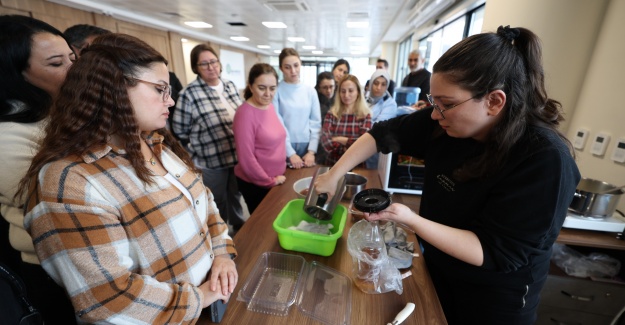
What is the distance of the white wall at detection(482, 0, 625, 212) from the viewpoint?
145cm

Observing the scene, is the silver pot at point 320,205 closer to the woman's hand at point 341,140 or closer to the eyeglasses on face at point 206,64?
the woman's hand at point 341,140

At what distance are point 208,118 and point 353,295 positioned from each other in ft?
5.55

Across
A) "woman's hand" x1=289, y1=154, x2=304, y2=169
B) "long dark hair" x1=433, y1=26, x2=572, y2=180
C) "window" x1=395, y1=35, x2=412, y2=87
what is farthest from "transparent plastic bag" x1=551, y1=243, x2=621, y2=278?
"window" x1=395, y1=35, x2=412, y2=87

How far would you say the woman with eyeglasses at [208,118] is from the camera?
2053 mm

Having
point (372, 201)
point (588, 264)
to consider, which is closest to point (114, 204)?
point (372, 201)

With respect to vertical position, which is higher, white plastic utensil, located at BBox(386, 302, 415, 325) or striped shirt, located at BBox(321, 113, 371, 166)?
striped shirt, located at BBox(321, 113, 371, 166)

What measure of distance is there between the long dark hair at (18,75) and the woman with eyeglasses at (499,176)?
3.64ft

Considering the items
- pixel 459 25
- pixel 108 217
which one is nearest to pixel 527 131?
pixel 108 217

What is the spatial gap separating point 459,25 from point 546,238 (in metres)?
4.52

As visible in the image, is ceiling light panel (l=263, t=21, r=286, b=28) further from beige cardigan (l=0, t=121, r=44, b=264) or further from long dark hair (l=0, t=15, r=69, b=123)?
beige cardigan (l=0, t=121, r=44, b=264)

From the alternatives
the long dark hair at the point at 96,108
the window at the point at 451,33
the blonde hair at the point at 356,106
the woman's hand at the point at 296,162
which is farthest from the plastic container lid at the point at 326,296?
the window at the point at 451,33

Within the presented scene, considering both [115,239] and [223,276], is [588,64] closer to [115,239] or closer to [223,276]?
[223,276]

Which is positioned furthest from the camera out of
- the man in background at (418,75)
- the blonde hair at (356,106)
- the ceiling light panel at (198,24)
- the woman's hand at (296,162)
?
the ceiling light panel at (198,24)

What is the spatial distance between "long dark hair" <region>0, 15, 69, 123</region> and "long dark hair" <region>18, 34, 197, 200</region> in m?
0.33
